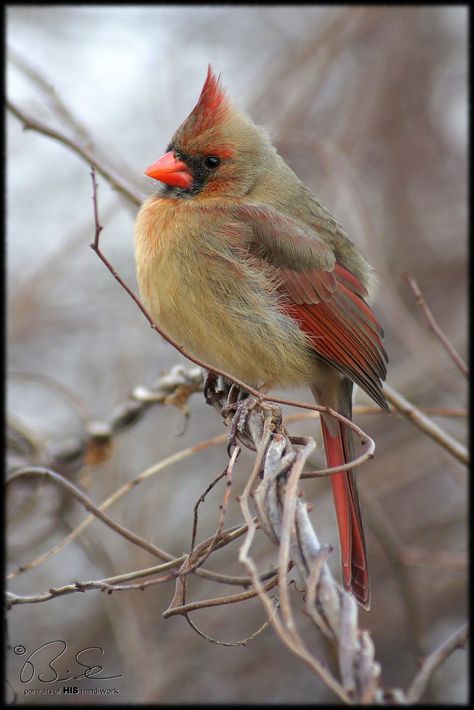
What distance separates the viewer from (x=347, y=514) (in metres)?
2.16

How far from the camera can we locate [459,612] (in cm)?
373

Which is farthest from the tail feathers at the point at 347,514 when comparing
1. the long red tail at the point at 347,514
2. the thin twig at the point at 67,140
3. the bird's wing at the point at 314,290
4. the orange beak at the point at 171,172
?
the thin twig at the point at 67,140

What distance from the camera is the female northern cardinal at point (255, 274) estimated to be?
230cm

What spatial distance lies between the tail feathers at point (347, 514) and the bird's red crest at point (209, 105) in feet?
3.18

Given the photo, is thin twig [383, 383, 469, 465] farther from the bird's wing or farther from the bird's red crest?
the bird's red crest

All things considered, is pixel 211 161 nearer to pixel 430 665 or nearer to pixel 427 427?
pixel 427 427

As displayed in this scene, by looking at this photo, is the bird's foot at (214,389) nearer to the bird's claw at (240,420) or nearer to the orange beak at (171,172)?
the bird's claw at (240,420)

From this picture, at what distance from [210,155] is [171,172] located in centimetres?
15

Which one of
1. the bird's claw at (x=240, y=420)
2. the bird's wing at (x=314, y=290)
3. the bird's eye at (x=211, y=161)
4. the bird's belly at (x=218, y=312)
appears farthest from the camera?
the bird's eye at (x=211, y=161)

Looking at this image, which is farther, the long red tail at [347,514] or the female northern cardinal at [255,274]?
the female northern cardinal at [255,274]

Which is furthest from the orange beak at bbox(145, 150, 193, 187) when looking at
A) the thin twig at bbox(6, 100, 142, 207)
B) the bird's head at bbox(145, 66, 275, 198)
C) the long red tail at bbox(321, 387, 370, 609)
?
the long red tail at bbox(321, 387, 370, 609)

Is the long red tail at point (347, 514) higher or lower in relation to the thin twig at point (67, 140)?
lower

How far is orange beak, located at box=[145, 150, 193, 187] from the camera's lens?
8.19 feet

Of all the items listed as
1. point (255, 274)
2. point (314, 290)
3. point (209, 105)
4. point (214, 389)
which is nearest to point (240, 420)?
point (214, 389)
